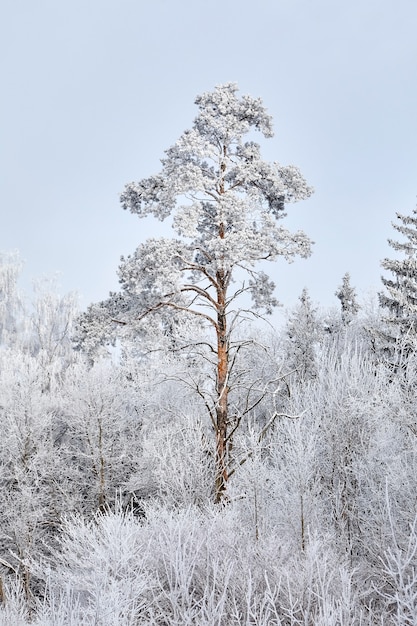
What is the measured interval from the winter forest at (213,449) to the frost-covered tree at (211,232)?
0.05 m

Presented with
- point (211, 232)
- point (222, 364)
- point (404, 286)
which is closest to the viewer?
point (211, 232)

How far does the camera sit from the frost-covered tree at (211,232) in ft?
40.3

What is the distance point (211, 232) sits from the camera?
1314cm

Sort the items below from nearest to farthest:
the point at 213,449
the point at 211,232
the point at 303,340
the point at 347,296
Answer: the point at 211,232
the point at 213,449
the point at 303,340
the point at 347,296

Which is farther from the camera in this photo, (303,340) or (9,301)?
(9,301)

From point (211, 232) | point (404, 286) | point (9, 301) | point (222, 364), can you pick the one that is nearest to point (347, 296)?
point (404, 286)

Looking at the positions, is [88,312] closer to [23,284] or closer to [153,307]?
[153,307]

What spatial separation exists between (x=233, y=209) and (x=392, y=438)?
844cm

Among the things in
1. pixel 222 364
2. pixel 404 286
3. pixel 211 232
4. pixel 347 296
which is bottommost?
pixel 222 364

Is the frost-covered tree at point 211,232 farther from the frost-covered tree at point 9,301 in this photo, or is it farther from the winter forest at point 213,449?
the frost-covered tree at point 9,301

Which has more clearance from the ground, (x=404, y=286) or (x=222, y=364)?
(x=404, y=286)

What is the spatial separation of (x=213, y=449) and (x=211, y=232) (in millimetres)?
7667

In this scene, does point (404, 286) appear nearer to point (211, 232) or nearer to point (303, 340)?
point (303, 340)

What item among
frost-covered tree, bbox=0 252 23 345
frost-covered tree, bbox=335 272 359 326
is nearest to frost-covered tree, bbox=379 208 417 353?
frost-covered tree, bbox=335 272 359 326
